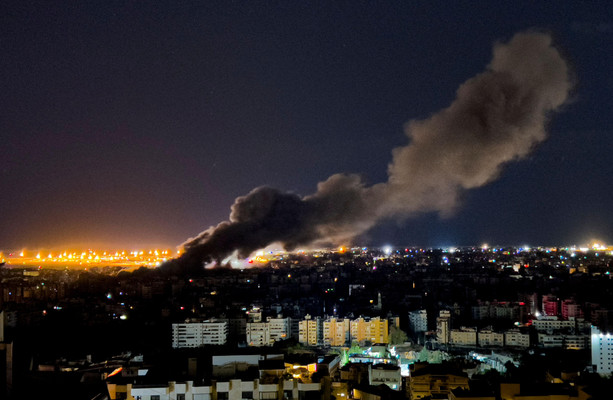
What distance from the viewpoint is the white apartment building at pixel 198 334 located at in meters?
14.5

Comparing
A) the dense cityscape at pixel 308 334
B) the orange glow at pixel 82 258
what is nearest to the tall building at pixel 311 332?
the dense cityscape at pixel 308 334

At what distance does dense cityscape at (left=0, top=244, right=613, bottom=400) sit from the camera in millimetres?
5543

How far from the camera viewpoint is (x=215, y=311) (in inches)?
701

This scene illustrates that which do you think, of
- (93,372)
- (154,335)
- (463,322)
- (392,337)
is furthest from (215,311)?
(93,372)

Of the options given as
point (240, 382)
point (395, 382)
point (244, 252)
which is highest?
point (244, 252)

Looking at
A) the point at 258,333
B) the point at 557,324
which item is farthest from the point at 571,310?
the point at 258,333

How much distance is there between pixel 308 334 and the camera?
1584 cm

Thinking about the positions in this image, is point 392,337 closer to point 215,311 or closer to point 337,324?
point 337,324

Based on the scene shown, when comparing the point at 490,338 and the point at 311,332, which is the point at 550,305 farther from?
the point at 311,332

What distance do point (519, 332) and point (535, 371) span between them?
22.9 ft

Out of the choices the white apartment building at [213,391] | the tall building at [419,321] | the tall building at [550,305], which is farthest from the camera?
the tall building at [550,305]

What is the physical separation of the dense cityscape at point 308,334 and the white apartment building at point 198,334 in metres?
0.03

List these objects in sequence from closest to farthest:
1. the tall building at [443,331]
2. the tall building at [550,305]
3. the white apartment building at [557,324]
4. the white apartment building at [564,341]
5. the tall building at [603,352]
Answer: the tall building at [603,352]
the white apartment building at [564,341]
the tall building at [443,331]
the white apartment building at [557,324]
the tall building at [550,305]

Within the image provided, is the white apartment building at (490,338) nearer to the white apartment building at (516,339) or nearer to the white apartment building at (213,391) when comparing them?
the white apartment building at (516,339)
